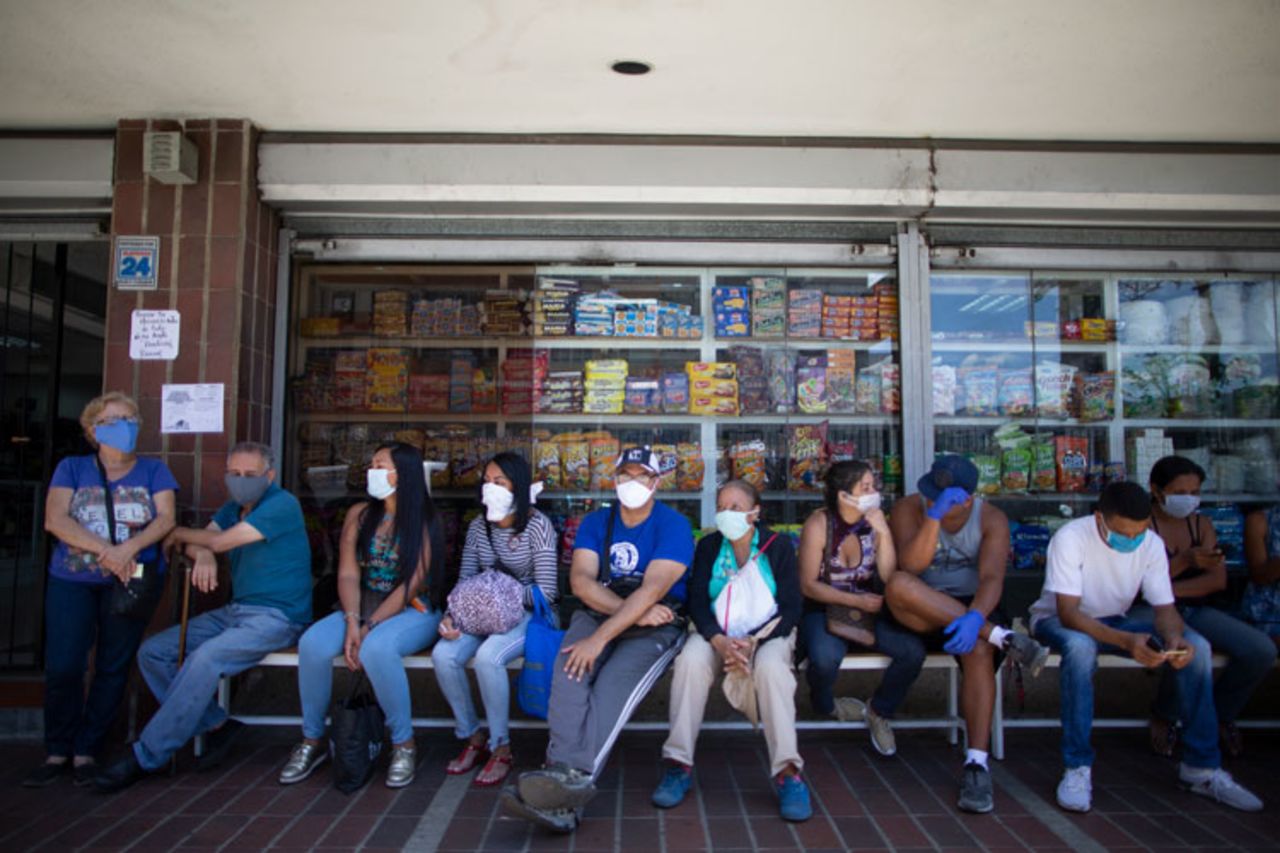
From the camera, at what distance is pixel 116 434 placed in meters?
3.92

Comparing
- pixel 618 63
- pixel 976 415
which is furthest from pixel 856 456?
pixel 618 63

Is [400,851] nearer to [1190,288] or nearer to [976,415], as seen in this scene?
[976,415]

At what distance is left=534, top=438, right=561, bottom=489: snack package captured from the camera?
5445mm

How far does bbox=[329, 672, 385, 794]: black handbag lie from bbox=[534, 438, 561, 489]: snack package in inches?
75.8

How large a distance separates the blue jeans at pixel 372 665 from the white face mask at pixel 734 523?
56.1 inches

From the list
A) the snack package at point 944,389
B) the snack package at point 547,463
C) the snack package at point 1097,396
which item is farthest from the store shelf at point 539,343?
the snack package at point 1097,396

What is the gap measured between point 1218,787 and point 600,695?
8.09 feet

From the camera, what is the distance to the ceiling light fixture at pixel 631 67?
4.02 m

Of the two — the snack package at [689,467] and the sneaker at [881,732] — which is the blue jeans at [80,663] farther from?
the sneaker at [881,732]

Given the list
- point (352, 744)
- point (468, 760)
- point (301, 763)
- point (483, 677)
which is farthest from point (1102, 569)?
point (301, 763)

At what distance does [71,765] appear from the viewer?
395cm

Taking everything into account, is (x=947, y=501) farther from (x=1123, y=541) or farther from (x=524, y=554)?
(x=524, y=554)

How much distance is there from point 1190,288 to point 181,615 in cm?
590

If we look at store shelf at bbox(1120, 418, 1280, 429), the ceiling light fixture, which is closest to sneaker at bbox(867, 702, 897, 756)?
store shelf at bbox(1120, 418, 1280, 429)
